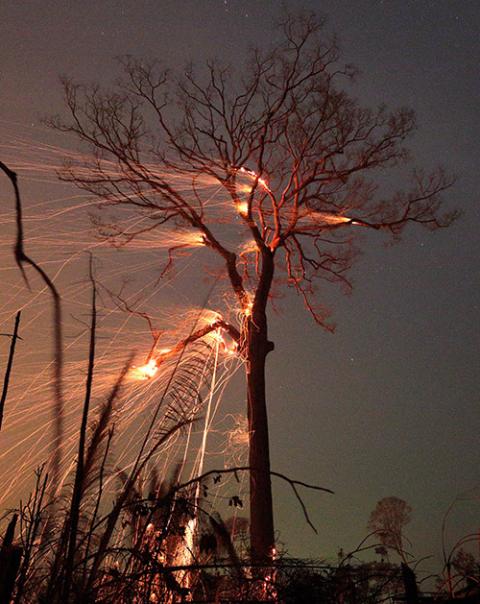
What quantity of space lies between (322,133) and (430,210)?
171cm

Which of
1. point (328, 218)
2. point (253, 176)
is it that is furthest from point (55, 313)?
point (328, 218)

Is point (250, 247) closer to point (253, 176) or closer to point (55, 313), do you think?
point (253, 176)

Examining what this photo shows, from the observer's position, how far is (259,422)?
6.29m

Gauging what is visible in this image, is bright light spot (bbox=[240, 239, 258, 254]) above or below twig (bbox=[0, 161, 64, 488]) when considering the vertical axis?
above

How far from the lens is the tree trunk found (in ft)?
18.6

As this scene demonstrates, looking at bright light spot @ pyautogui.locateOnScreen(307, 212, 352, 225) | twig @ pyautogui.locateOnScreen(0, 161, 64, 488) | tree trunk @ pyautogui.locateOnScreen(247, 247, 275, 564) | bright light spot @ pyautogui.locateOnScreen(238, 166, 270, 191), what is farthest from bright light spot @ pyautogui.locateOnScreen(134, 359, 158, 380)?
twig @ pyautogui.locateOnScreen(0, 161, 64, 488)

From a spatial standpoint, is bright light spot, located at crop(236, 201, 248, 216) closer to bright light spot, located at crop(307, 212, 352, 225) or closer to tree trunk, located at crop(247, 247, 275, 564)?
tree trunk, located at crop(247, 247, 275, 564)

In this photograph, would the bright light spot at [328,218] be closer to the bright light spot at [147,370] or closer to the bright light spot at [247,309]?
the bright light spot at [247,309]

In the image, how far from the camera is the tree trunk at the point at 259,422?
5668 millimetres

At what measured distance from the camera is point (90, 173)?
7707mm

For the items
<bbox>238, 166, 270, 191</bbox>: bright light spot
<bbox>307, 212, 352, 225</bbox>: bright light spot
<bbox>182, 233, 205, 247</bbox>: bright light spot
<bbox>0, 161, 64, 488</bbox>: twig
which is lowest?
<bbox>0, 161, 64, 488</bbox>: twig

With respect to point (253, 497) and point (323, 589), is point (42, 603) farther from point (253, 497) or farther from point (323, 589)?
point (253, 497)

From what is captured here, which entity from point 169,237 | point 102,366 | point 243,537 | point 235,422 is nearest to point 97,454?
point 243,537

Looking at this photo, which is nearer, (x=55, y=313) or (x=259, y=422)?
(x=55, y=313)
